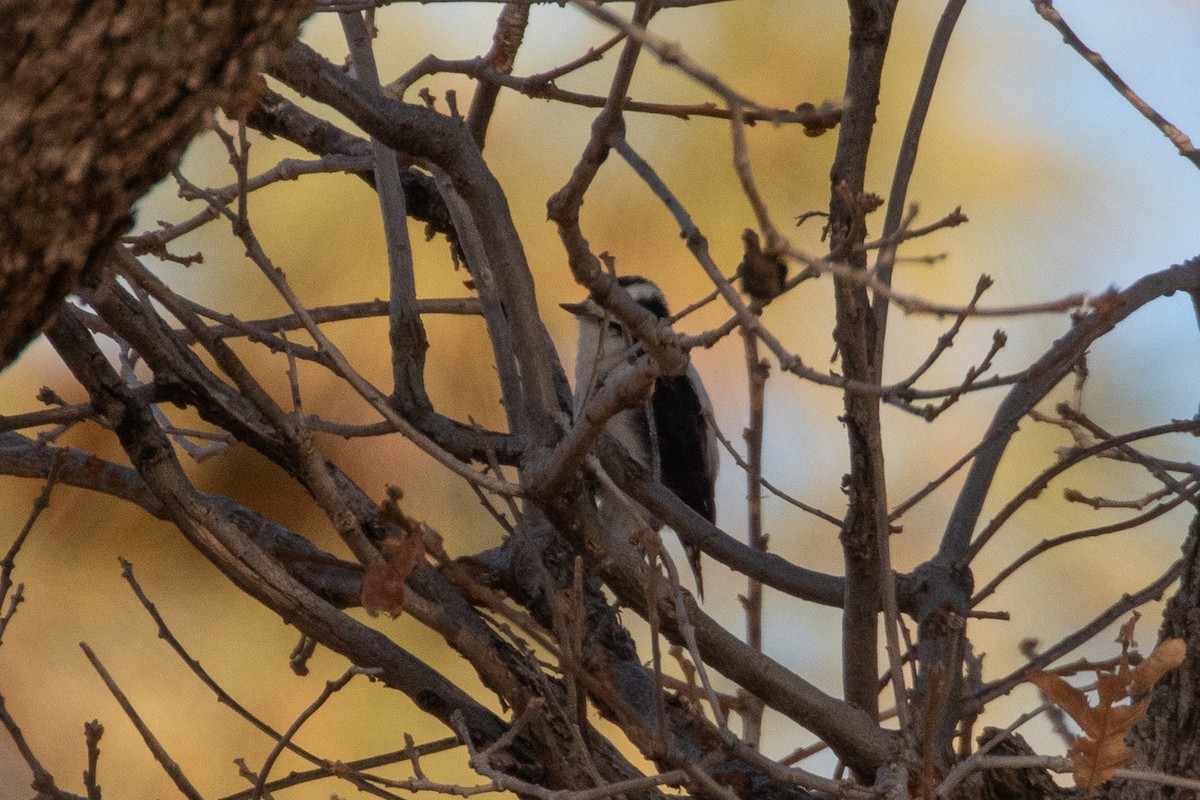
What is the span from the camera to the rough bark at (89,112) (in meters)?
1.08

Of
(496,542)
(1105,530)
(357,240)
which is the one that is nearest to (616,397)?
(1105,530)

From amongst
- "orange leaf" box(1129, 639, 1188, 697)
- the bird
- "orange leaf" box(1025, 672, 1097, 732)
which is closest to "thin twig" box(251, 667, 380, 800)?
"orange leaf" box(1025, 672, 1097, 732)

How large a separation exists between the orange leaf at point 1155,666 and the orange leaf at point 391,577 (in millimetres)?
967

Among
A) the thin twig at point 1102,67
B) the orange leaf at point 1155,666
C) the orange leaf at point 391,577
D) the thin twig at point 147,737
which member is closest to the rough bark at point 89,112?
the orange leaf at point 391,577

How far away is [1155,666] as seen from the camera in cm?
169

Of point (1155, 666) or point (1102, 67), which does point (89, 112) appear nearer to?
point (1155, 666)

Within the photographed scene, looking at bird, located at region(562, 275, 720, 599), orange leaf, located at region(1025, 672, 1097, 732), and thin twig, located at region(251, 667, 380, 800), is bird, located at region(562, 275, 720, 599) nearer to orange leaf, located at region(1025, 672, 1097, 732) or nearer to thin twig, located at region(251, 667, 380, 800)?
thin twig, located at region(251, 667, 380, 800)

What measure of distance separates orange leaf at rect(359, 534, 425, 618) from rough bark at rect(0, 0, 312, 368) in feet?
2.39

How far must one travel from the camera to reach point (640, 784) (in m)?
1.89

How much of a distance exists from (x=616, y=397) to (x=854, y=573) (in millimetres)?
996

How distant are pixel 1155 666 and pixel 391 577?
3.43 ft

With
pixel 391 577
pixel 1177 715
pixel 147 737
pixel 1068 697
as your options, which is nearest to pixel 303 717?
pixel 147 737

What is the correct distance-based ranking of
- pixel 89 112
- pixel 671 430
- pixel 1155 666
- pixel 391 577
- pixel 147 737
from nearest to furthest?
pixel 89 112 → pixel 1155 666 → pixel 391 577 → pixel 147 737 → pixel 671 430

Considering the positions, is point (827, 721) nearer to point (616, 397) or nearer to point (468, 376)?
point (616, 397)
